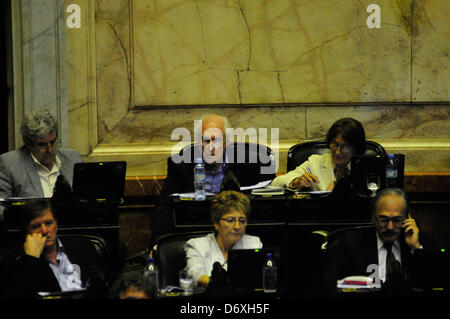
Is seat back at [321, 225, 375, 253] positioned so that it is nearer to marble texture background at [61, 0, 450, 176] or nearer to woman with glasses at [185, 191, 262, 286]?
woman with glasses at [185, 191, 262, 286]

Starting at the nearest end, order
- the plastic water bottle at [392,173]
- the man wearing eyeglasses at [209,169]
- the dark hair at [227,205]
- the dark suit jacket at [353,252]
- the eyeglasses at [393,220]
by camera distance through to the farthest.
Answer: the dark suit jacket at [353,252], the eyeglasses at [393,220], the dark hair at [227,205], the plastic water bottle at [392,173], the man wearing eyeglasses at [209,169]

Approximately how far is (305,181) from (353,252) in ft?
3.42

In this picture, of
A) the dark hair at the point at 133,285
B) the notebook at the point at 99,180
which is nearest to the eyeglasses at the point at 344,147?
the notebook at the point at 99,180

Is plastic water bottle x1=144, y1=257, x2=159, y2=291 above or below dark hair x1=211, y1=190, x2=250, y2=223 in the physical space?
below

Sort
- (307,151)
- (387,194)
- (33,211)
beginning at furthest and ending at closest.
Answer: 1. (307,151)
2. (387,194)
3. (33,211)

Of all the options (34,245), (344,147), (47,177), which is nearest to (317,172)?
(344,147)

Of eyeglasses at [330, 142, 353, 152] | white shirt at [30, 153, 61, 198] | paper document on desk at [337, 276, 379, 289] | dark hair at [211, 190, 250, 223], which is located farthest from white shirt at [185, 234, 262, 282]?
white shirt at [30, 153, 61, 198]

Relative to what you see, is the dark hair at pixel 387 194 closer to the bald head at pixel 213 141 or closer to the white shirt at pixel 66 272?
the bald head at pixel 213 141

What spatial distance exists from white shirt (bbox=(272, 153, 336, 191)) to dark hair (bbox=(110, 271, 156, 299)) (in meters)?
2.08

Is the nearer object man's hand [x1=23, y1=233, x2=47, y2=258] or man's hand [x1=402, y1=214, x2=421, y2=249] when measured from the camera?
man's hand [x1=23, y1=233, x2=47, y2=258]

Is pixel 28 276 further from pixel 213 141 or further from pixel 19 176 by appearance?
pixel 213 141

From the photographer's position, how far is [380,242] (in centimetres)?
377

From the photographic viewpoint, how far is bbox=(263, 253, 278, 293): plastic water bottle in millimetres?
3191

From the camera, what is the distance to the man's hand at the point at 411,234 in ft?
12.2
